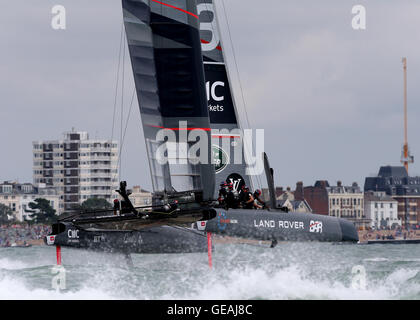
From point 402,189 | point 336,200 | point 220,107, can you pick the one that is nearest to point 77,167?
point 336,200

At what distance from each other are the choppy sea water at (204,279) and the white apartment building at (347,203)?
96.9m

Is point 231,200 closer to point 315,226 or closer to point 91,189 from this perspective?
point 315,226

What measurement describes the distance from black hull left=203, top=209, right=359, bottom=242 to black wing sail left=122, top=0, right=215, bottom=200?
1201mm

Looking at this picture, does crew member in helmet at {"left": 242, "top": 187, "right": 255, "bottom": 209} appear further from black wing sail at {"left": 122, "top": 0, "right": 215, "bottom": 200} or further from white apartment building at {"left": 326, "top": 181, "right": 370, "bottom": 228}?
white apartment building at {"left": 326, "top": 181, "right": 370, "bottom": 228}

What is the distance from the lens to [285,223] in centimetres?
1667

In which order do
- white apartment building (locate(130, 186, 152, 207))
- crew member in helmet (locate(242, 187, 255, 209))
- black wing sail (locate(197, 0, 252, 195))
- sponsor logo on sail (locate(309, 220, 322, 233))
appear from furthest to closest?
white apartment building (locate(130, 186, 152, 207)) < black wing sail (locate(197, 0, 252, 195)) < sponsor logo on sail (locate(309, 220, 322, 233)) < crew member in helmet (locate(242, 187, 255, 209))

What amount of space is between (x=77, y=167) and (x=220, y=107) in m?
102

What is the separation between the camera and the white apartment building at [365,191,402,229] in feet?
406

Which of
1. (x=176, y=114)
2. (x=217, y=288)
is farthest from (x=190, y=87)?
(x=217, y=288)

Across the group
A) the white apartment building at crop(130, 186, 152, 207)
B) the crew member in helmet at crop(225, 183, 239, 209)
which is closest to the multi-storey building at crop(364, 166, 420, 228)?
the white apartment building at crop(130, 186, 152, 207)

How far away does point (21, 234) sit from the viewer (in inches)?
3329
